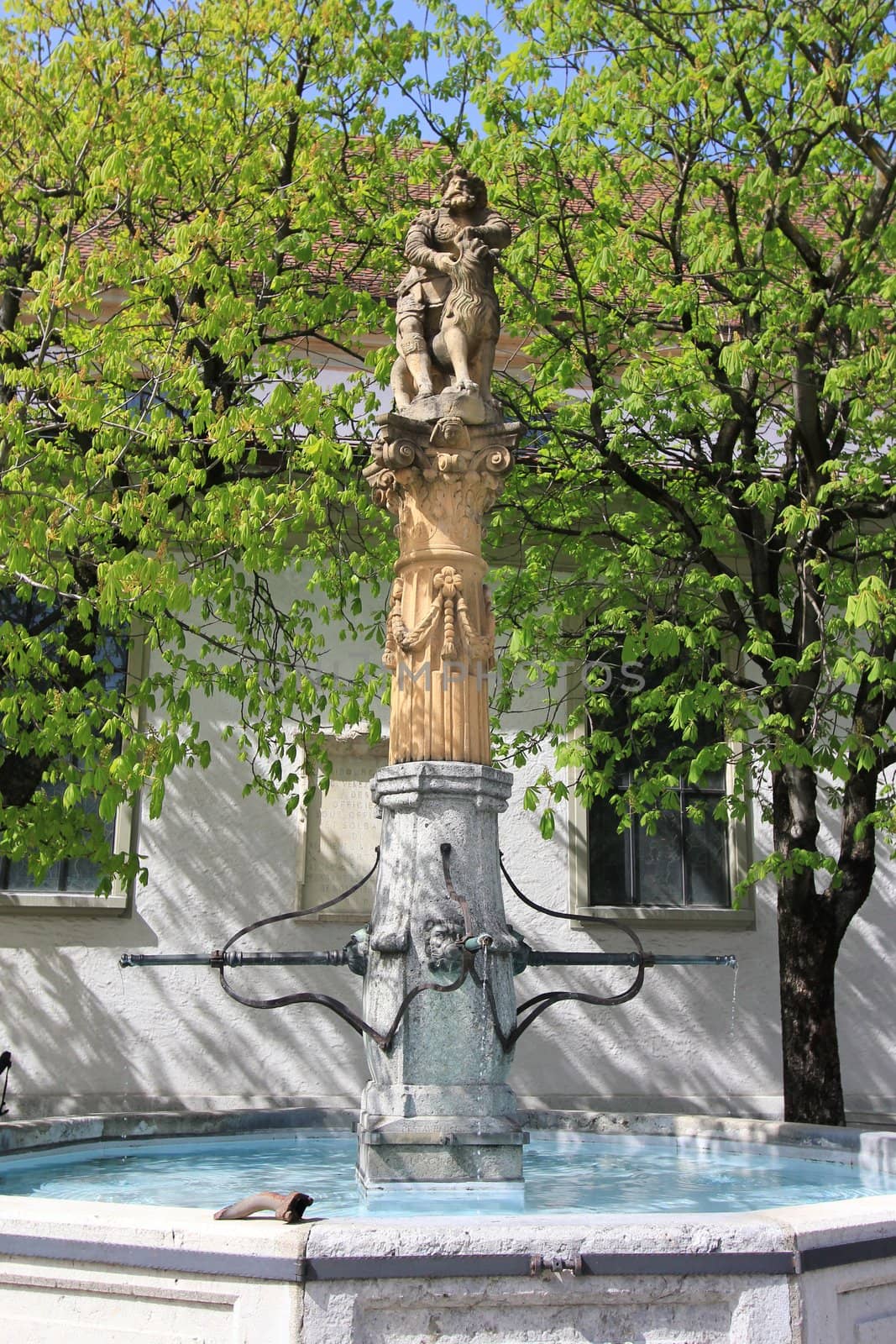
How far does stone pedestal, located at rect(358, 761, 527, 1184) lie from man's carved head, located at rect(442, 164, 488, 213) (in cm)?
289

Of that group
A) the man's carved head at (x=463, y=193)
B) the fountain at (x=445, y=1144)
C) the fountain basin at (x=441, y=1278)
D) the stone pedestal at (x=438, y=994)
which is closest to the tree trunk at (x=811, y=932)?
the fountain at (x=445, y=1144)

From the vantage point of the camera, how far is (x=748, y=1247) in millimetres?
3564

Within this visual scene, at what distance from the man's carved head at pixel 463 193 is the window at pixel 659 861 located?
7208mm

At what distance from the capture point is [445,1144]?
5199mm

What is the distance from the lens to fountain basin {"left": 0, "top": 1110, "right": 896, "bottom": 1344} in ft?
11.3

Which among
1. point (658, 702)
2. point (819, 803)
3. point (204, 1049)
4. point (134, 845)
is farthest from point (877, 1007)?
point (134, 845)

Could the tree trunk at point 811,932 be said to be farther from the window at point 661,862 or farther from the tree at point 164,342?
the window at point 661,862

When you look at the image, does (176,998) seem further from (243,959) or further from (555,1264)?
(555,1264)

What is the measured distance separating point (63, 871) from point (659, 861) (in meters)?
6.13

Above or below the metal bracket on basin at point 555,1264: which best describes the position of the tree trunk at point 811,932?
above

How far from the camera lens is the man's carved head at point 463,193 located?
654 cm

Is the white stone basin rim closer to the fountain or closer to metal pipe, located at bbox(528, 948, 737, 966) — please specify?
the fountain

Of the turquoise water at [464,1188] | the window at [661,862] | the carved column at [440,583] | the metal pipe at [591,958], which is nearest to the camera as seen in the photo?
the turquoise water at [464,1188]

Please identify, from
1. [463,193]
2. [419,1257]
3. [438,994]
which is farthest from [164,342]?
[419,1257]
